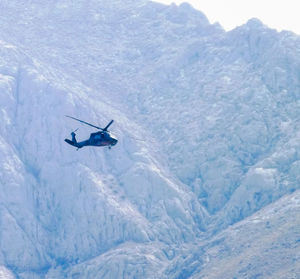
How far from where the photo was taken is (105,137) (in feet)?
549

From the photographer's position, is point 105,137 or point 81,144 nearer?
point 105,137

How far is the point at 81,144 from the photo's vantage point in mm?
178375

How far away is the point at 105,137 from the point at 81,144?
1222 cm
